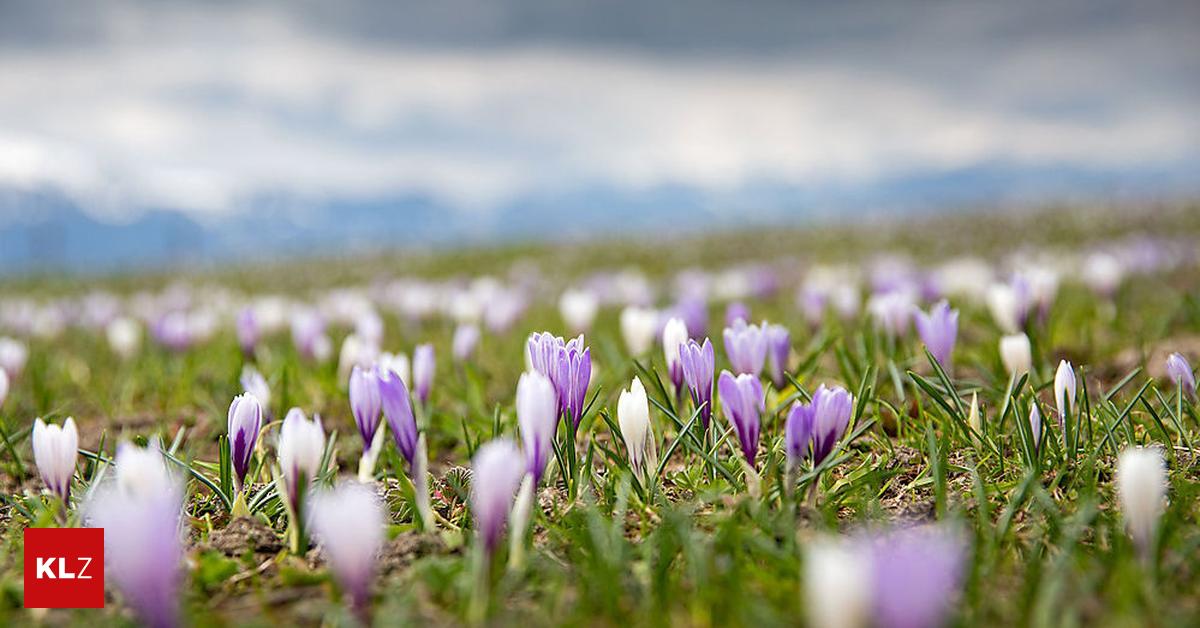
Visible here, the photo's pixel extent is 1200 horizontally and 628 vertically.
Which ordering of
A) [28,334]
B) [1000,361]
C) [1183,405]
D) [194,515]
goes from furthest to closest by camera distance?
[28,334]
[1000,361]
[1183,405]
[194,515]

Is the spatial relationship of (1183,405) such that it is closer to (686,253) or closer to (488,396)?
(488,396)

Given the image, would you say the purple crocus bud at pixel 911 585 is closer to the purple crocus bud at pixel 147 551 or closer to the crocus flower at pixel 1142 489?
the crocus flower at pixel 1142 489

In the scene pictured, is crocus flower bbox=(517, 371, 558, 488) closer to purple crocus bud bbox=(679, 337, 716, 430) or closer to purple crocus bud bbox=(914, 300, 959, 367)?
purple crocus bud bbox=(679, 337, 716, 430)

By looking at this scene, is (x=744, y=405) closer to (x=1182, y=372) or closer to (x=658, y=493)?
(x=658, y=493)

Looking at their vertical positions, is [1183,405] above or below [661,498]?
above

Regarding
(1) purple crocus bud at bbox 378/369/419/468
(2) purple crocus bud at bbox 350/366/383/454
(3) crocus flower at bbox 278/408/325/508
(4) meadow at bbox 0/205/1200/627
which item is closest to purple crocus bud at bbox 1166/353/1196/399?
(4) meadow at bbox 0/205/1200/627

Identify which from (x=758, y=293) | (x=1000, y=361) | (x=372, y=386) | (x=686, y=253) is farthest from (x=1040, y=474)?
(x=686, y=253)

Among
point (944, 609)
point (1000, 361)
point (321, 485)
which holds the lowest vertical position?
point (944, 609)
